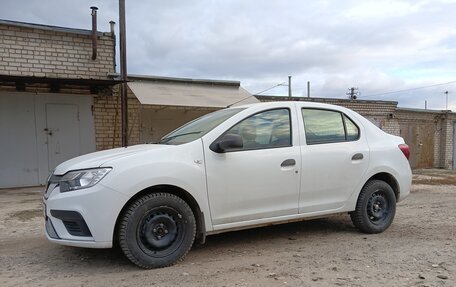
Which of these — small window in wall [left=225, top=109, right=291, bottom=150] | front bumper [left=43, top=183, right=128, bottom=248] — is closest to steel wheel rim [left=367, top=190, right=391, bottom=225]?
small window in wall [left=225, top=109, right=291, bottom=150]

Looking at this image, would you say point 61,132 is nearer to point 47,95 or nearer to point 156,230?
point 47,95

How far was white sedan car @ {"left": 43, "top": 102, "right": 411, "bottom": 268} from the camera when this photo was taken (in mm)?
3980

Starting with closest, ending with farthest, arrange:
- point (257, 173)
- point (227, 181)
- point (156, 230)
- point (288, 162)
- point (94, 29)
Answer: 1. point (156, 230)
2. point (227, 181)
3. point (257, 173)
4. point (288, 162)
5. point (94, 29)

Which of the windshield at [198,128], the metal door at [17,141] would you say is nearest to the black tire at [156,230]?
the windshield at [198,128]

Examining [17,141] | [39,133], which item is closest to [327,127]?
[39,133]

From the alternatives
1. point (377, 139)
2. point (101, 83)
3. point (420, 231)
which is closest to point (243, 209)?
point (377, 139)

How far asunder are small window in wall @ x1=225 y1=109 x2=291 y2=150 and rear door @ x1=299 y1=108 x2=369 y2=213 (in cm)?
23

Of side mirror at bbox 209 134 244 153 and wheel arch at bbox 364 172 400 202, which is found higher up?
side mirror at bbox 209 134 244 153

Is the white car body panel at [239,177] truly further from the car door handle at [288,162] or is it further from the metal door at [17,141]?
the metal door at [17,141]

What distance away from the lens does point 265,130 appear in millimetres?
4883

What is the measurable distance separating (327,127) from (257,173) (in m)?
1.31

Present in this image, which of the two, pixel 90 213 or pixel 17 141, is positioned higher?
pixel 17 141

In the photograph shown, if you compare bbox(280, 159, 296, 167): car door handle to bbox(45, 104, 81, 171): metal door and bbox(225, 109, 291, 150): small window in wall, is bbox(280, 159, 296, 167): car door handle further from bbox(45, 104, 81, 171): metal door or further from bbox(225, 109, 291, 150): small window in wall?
bbox(45, 104, 81, 171): metal door

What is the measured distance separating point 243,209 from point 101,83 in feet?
23.0
